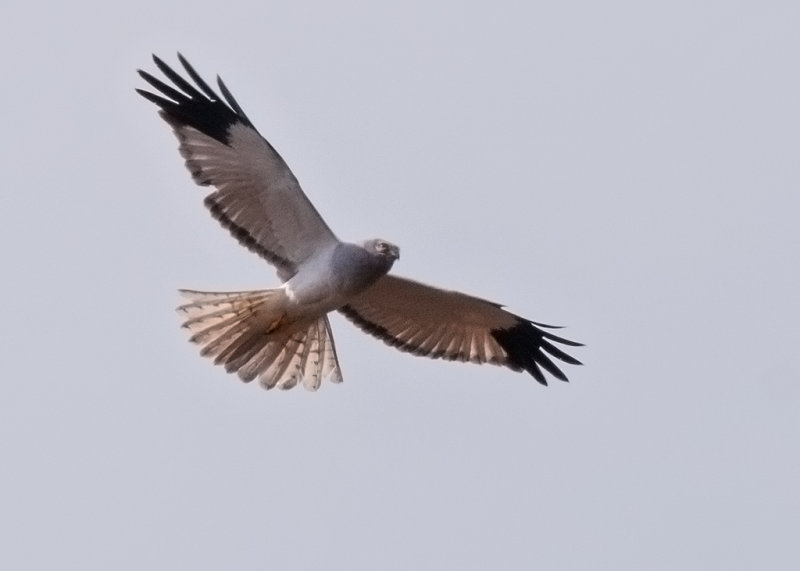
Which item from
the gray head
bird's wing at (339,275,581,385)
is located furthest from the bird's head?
bird's wing at (339,275,581,385)

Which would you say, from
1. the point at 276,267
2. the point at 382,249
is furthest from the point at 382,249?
the point at 276,267

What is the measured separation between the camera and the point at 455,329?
55.9 feet

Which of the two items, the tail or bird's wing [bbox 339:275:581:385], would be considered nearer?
the tail

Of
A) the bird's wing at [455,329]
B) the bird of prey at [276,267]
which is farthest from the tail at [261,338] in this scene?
the bird's wing at [455,329]

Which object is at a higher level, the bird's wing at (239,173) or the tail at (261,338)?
the bird's wing at (239,173)

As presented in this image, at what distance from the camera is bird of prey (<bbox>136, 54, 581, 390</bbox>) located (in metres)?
15.5

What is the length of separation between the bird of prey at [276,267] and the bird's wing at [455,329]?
0.02m

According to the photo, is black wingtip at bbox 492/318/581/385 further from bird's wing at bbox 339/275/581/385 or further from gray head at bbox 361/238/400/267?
gray head at bbox 361/238/400/267

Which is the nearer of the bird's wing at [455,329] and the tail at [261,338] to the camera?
the tail at [261,338]

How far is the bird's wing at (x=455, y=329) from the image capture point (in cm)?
1661

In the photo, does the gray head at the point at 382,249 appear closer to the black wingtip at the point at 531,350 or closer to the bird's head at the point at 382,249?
the bird's head at the point at 382,249

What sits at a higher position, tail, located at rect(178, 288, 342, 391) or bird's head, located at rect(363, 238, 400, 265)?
bird's head, located at rect(363, 238, 400, 265)

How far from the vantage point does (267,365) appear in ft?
53.8

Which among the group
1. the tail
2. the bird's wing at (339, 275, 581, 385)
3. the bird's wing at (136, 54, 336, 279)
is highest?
the bird's wing at (339, 275, 581, 385)
